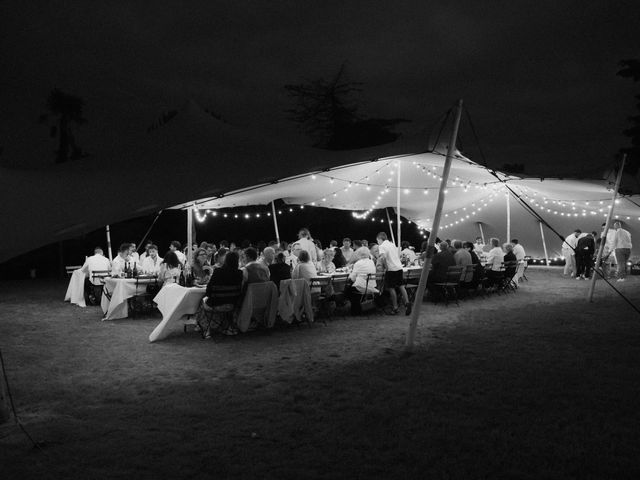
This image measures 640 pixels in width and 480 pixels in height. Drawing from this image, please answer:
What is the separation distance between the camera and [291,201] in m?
13.1

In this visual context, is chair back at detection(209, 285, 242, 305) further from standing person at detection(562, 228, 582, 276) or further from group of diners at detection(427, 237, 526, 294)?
standing person at detection(562, 228, 582, 276)

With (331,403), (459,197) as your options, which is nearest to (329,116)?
(459,197)

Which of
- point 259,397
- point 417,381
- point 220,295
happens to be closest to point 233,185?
point 220,295

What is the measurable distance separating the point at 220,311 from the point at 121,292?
7.64ft

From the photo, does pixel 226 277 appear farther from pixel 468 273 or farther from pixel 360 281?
pixel 468 273

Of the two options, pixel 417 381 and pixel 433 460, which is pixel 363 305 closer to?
pixel 417 381

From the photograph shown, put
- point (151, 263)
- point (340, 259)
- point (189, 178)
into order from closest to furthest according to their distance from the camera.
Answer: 1. point (189, 178)
2. point (151, 263)
3. point (340, 259)

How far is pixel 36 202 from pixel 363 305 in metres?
5.38

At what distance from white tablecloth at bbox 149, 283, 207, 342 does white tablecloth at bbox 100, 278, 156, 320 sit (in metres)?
1.25

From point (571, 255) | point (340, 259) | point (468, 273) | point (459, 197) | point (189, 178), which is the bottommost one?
point (468, 273)

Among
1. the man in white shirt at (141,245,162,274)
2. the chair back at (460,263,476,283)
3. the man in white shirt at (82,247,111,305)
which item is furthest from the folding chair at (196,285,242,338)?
the chair back at (460,263,476,283)

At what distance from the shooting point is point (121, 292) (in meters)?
7.66

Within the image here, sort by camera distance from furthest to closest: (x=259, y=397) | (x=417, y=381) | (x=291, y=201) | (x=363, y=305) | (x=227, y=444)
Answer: (x=291, y=201)
(x=363, y=305)
(x=417, y=381)
(x=259, y=397)
(x=227, y=444)

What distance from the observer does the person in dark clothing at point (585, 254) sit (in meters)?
13.3
